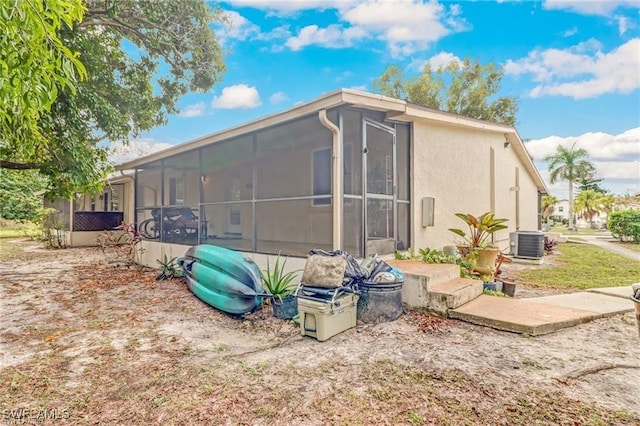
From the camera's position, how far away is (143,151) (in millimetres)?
12391

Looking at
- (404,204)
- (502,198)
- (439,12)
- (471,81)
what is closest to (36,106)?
(404,204)

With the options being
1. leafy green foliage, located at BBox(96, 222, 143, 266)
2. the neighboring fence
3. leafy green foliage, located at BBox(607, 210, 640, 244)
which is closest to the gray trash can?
leafy green foliage, located at BBox(96, 222, 143, 266)

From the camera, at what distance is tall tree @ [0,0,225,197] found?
710cm

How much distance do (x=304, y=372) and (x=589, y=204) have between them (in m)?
46.0

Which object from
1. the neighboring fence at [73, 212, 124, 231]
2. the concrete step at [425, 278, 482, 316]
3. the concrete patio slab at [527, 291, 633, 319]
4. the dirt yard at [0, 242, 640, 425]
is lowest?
the dirt yard at [0, 242, 640, 425]

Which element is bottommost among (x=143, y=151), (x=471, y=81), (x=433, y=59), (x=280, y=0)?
(x=143, y=151)

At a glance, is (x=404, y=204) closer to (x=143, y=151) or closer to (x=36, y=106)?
(x=36, y=106)

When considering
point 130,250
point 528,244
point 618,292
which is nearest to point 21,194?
point 130,250

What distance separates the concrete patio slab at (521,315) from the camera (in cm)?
367

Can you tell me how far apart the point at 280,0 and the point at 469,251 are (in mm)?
7938

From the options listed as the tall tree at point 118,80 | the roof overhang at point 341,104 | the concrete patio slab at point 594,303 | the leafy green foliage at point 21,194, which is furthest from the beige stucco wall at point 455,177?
the leafy green foliage at point 21,194

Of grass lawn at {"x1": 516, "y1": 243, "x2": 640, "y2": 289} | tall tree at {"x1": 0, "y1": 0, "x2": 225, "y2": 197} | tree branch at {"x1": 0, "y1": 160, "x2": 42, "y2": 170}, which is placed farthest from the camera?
tree branch at {"x1": 0, "y1": 160, "x2": 42, "y2": 170}

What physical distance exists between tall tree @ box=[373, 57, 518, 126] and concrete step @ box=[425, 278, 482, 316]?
21.3 m

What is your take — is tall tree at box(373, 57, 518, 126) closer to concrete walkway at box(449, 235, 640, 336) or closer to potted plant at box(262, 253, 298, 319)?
concrete walkway at box(449, 235, 640, 336)
